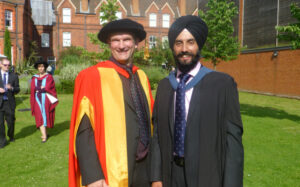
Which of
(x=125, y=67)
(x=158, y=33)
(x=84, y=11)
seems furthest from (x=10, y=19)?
(x=125, y=67)

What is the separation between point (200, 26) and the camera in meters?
2.32

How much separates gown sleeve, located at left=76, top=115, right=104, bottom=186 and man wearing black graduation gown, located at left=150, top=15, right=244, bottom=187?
529mm

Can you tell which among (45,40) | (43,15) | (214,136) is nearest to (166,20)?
(43,15)

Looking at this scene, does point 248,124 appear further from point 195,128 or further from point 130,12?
point 130,12

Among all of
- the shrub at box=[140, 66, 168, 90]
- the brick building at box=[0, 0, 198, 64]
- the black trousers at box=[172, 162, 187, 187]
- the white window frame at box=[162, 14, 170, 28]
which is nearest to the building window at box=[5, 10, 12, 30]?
the brick building at box=[0, 0, 198, 64]

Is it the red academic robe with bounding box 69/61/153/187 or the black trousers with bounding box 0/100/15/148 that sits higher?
the red academic robe with bounding box 69/61/153/187

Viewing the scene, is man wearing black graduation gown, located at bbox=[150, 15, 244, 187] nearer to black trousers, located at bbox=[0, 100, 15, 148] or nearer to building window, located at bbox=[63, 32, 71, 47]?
black trousers, located at bbox=[0, 100, 15, 148]

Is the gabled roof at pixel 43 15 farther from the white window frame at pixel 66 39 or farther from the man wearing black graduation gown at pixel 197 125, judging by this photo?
the man wearing black graduation gown at pixel 197 125

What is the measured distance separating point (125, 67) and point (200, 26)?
957 mm

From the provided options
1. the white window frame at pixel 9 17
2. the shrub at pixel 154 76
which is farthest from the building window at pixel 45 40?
the shrub at pixel 154 76

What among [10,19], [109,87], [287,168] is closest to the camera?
[109,87]

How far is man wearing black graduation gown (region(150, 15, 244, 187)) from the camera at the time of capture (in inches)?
84.0

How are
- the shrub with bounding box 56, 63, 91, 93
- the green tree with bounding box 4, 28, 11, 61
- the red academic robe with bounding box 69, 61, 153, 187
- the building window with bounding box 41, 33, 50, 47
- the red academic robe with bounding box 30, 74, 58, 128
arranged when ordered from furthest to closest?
the building window with bounding box 41, 33, 50, 47 < the green tree with bounding box 4, 28, 11, 61 < the shrub with bounding box 56, 63, 91, 93 < the red academic robe with bounding box 30, 74, 58, 128 < the red academic robe with bounding box 69, 61, 153, 187

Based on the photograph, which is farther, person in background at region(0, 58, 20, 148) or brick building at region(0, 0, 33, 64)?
brick building at region(0, 0, 33, 64)
